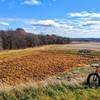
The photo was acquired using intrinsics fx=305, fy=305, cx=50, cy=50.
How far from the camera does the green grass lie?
757 cm

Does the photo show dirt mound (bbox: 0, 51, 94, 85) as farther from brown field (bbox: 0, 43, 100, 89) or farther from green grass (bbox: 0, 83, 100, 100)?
green grass (bbox: 0, 83, 100, 100)

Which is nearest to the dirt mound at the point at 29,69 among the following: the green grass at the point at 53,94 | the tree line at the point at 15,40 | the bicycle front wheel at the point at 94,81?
the bicycle front wheel at the point at 94,81

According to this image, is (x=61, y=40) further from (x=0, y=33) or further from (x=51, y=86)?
(x=51, y=86)

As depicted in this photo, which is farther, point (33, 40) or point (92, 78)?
point (33, 40)

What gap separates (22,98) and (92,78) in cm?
283

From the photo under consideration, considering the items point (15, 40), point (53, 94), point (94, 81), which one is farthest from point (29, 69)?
point (15, 40)

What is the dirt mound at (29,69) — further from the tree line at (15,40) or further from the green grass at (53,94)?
the tree line at (15,40)

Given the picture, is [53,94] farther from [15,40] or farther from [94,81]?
[15,40]

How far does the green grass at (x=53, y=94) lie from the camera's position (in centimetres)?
757

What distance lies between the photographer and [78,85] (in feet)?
29.8

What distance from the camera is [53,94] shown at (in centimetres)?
790

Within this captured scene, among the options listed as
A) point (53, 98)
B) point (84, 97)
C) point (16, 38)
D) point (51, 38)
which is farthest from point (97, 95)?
point (51, 38)

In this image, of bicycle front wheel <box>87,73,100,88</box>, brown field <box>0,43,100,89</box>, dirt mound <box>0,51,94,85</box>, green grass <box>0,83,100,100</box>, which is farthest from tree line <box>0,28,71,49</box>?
green grass <box>0,83,100,100</box>

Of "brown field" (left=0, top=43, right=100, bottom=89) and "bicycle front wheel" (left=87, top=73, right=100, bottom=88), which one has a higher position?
"bicycle front wheel" (left=87, top=73, right=100, bottom=88)
